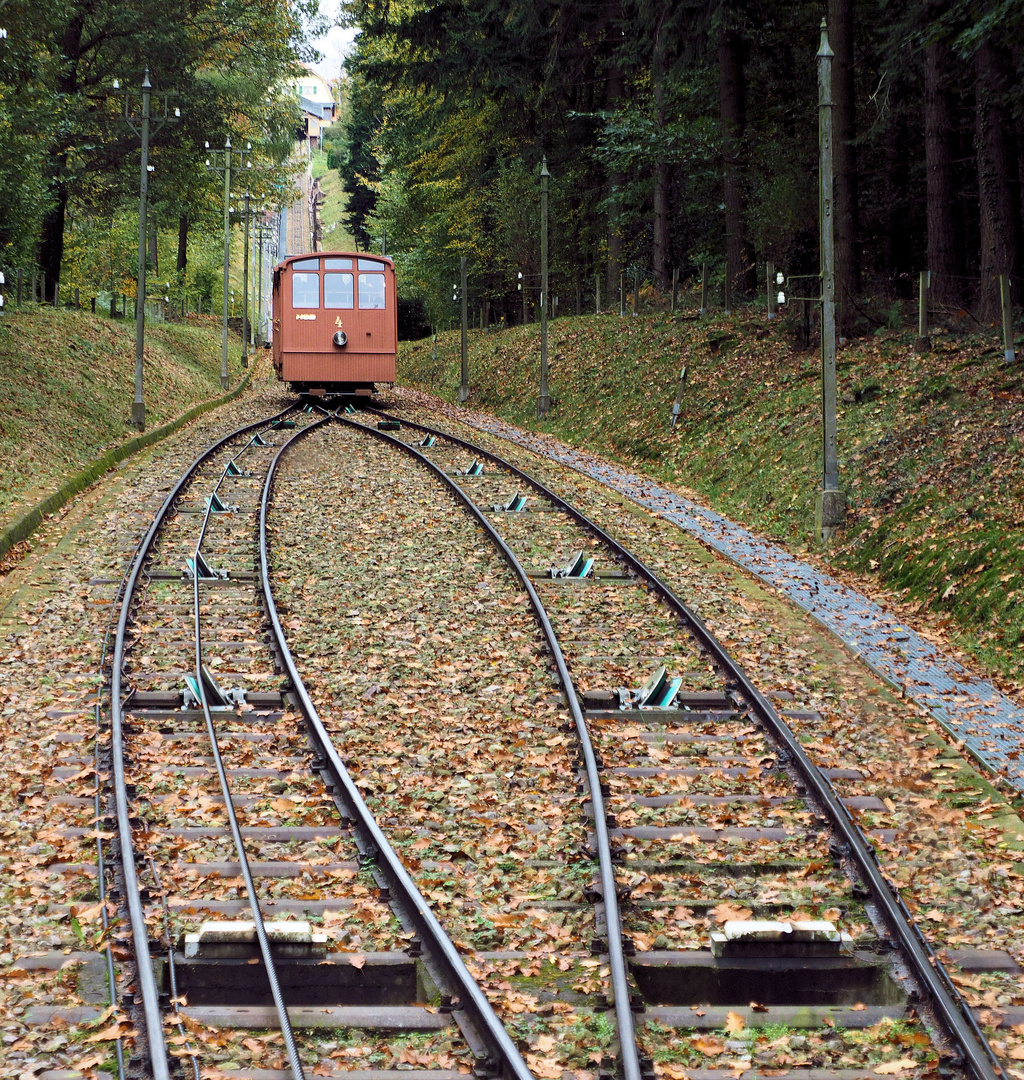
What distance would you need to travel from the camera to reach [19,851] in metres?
6.91

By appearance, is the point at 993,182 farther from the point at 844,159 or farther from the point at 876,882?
the point at 876,882

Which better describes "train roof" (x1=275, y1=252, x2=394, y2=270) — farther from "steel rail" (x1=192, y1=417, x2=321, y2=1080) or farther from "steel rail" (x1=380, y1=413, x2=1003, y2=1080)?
"steel rail" (x1=380, y1=413, x2=1003, y2=1080)

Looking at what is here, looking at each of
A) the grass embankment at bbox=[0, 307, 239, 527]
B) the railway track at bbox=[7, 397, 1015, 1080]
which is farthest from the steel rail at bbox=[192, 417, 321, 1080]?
the grass embankment at bbox=[0, 307, 239, 527]

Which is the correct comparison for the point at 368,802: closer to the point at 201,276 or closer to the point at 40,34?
the point at 40,34

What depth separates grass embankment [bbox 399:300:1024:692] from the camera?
12.5m

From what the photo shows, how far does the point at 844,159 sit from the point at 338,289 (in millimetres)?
12630

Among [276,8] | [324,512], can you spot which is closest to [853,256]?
[324,512]

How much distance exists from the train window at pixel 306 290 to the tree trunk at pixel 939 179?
45.7 ft

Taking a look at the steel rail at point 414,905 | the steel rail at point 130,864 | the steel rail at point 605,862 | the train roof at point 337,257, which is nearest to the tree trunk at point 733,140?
the train roof at point 337,257

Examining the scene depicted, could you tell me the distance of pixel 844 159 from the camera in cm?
2244

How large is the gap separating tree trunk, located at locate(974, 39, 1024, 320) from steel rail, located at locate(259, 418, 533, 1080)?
1598 centimetres

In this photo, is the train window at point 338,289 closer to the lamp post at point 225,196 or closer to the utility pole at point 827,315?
the lamp post at point 225,196

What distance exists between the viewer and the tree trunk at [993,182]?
21.0m

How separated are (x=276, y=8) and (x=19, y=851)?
Answer: 4516cm
